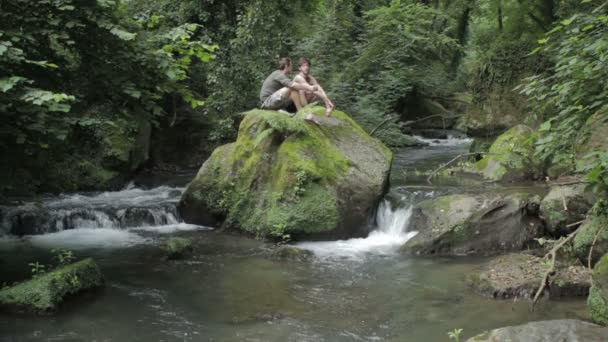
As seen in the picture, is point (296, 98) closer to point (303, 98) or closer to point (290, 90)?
point (303, 98)

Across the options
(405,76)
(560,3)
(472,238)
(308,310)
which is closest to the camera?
(308,310)

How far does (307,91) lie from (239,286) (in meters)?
5.19

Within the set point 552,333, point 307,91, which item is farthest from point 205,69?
point 552,333

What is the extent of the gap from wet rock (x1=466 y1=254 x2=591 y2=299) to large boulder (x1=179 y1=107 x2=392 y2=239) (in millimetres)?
3159

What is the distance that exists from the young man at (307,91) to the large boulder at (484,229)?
3.42 meters

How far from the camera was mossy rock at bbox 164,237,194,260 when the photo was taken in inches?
366

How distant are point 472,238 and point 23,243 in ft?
26.9

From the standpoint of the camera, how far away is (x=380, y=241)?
416 inches

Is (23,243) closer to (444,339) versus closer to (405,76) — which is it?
(444,339)

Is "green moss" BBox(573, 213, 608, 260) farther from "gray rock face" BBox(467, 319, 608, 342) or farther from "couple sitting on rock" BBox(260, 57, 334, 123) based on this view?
"couple sitting on rock" BBox(260, 57, 334, 123)

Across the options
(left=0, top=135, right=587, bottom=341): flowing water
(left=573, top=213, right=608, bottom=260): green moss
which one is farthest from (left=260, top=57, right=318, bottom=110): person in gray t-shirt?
(left=573, top=213, right=608, bottom=260): green moss

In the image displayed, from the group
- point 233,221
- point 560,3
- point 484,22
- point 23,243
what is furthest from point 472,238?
point 484,22

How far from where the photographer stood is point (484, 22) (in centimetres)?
3538

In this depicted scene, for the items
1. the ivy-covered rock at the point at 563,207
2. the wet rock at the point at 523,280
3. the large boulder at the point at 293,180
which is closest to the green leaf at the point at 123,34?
the large boulder at the point at 293,180
